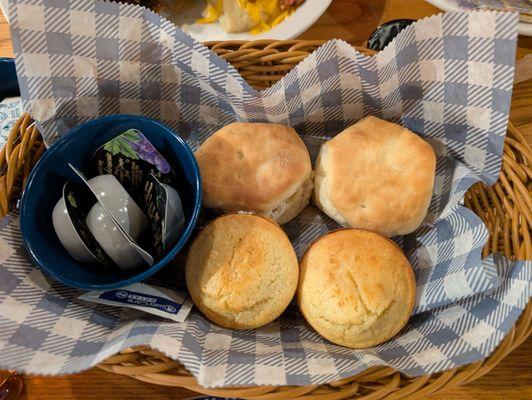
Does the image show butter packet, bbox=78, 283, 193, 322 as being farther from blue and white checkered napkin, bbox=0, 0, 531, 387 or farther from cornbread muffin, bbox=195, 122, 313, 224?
cornbread muffin, bbox=195, 122, 313, 224

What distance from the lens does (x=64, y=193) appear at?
897mm

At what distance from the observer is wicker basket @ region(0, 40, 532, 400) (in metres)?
0.77

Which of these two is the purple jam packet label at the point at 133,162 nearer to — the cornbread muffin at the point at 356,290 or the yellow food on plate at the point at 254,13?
the cornbread muffin at the point at 356,290

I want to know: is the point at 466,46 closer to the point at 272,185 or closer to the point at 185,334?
the point at 272,185

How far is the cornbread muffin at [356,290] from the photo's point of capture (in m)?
0.87

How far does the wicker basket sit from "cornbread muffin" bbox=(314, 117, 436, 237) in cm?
14

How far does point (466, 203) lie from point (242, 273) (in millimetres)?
513

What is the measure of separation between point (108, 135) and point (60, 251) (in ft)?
0.86

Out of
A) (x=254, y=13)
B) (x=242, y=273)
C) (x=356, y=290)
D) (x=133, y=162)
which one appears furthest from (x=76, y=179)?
(x=254, y=13)

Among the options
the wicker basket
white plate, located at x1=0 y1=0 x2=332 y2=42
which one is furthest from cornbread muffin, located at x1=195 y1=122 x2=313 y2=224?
white plate, located at x1=0 y1=0 x2=332 y2=42

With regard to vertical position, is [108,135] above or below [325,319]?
above

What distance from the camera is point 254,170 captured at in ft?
3.24

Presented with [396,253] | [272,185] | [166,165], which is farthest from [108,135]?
[396,253]

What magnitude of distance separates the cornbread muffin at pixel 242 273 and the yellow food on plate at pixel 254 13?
2.37ft
